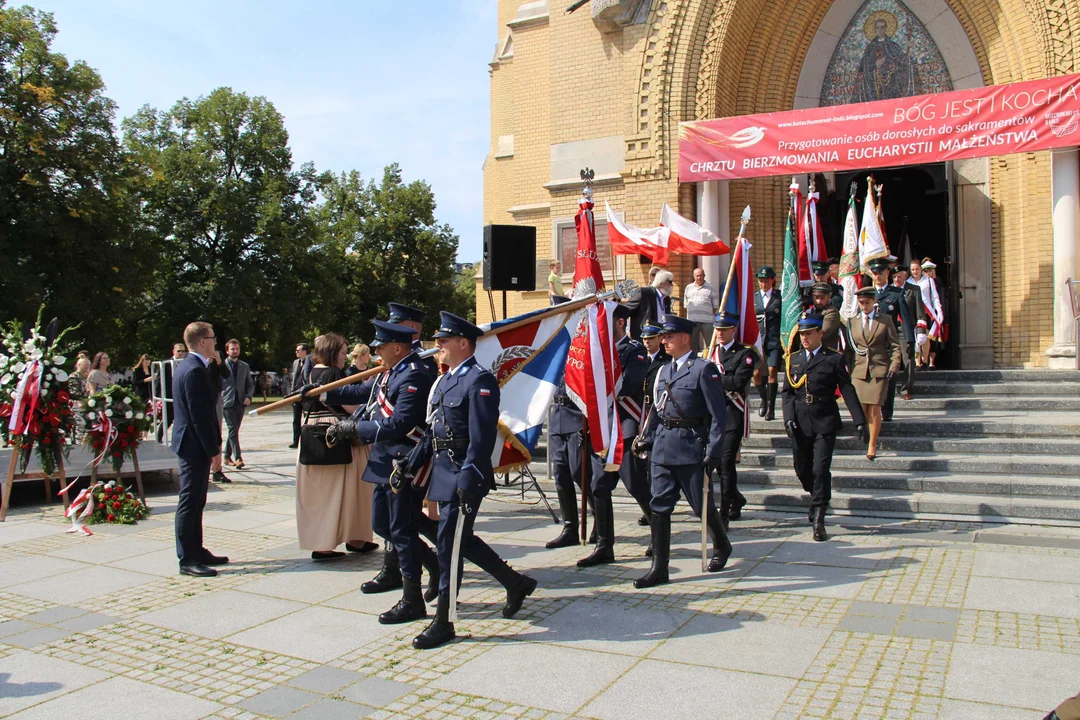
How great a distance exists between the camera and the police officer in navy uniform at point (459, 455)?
16.6 ft

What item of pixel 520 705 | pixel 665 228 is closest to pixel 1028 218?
pixel 665 228

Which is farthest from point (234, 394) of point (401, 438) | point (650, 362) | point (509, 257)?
point (401, 438)

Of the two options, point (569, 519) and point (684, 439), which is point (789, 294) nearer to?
point (569, 519)

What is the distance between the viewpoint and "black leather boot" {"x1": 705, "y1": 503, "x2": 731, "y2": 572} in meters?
6.49

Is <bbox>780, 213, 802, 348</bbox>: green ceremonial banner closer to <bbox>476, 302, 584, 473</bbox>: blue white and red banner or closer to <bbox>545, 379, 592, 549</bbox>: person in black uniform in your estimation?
<bbox>545, 379, 592, 549</bbox>: person in black uniform

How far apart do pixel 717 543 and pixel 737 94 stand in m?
10.1

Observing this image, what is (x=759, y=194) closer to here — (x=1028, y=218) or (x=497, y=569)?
(x=1028, y=218)

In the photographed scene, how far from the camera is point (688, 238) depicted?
483 inches

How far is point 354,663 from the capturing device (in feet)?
15.6

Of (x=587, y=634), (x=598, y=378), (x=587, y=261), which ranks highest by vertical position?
(x=587, y=261)

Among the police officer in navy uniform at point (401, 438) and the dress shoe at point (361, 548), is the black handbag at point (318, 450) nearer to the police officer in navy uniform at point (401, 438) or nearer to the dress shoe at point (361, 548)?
the dress shoe at point (361, 548)

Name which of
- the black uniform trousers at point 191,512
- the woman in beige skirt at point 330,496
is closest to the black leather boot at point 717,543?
the woman in beige skirt at point 330,496

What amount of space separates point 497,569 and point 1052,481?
5.88 m

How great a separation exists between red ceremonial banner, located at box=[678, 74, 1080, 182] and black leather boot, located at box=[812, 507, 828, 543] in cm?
647
